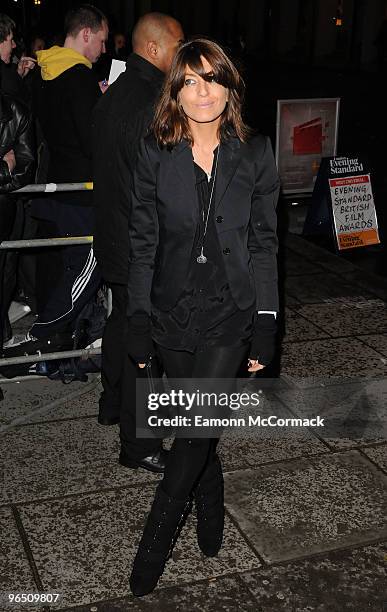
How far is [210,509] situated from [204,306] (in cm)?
102

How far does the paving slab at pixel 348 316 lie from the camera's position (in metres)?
6.96

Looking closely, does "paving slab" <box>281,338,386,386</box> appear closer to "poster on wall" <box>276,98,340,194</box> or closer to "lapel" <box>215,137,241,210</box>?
"lapel" <box>215,137,241,210</box>

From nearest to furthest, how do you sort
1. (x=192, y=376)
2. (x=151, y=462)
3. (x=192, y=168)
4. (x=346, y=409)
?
(x=192, y=168), (x=192, y=376), (x=151, y=462), (x=346, y=409)

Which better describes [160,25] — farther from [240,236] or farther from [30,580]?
[30,580]

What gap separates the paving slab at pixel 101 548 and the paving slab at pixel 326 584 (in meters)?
0.15

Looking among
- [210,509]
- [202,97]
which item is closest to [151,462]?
[210,509]

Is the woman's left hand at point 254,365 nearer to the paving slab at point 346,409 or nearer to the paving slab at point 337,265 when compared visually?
the paving slab at point 346,409

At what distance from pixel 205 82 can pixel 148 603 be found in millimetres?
2162

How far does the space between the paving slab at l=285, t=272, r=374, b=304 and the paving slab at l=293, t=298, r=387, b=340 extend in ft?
0.52

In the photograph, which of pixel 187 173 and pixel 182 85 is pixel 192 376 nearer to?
pixel 187 173

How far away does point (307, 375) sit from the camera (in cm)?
605

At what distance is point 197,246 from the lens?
3365 mm

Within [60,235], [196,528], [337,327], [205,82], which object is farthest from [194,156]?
[337,327]

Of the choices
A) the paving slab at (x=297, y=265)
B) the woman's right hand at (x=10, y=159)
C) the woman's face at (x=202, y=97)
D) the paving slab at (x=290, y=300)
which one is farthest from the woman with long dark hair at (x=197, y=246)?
the paving slab at (x=297, y=265)
